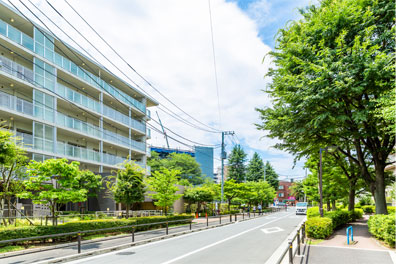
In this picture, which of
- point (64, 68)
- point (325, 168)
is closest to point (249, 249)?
point (325, 168)

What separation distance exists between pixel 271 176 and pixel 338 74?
7576cm

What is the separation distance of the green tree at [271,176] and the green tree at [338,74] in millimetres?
69025

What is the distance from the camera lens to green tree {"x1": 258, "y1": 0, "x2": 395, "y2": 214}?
48.6ft

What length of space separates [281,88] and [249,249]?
9.68m

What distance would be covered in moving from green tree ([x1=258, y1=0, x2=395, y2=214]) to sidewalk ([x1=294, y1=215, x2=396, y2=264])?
5152 mm

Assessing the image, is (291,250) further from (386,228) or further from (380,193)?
(380,193)

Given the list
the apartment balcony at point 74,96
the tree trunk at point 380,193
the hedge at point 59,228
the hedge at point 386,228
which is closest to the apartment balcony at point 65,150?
the apartment balcony at point 74,96

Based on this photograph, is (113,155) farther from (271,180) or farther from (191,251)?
(271,180)

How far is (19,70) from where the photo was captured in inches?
1003

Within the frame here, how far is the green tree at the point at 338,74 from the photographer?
48.6 ft

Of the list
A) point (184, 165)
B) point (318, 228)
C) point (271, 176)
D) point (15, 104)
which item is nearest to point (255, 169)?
point (271, 176)

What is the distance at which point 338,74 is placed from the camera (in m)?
14.9

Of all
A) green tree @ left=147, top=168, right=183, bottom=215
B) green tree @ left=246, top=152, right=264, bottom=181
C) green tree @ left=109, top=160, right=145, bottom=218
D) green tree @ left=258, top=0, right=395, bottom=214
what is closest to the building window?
green tree @ left=109, top=160, right=145, bottom=218

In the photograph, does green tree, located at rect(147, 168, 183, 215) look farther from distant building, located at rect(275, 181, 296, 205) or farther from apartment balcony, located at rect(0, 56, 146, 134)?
distant building, located at rect(275, 181, 296, 205)
